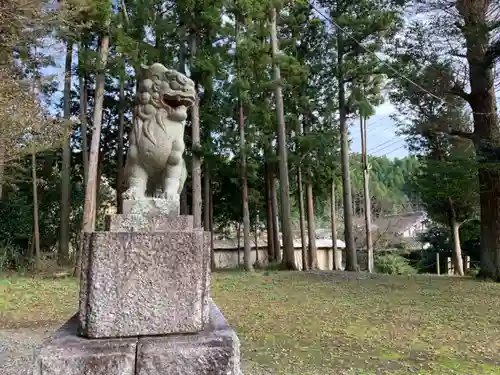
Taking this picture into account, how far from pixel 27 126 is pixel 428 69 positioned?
846 cm

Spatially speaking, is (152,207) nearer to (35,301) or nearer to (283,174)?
(35,301)

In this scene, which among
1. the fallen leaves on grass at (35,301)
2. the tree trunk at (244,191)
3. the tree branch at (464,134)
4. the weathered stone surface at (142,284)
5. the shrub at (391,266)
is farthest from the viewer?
the shrub at (391,266)

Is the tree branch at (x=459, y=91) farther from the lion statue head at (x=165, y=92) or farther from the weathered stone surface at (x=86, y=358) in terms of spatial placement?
the weathered stone surface at (x=86, y=358)

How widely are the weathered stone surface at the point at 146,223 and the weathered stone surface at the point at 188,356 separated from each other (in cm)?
51


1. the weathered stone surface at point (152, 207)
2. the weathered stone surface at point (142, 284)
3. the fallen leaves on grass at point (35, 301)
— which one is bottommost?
the fallen leaves on grass at point (35, 301)

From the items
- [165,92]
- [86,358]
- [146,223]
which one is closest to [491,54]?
[165,92]

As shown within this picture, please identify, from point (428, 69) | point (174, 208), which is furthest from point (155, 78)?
point (428, 69)

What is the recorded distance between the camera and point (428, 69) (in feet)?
30.6

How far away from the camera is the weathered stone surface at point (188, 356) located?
168cm

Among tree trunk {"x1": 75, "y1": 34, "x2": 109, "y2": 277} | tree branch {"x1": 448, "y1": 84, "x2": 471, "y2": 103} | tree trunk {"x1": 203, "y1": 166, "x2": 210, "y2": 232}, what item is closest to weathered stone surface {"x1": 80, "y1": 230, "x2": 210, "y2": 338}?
tree trunk {"x1": 75, "y1": 34, "x2": 109, "y2": 277}

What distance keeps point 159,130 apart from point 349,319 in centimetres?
464

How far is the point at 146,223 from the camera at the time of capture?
2.04 metres

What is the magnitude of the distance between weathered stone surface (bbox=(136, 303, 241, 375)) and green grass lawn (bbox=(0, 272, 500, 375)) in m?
2.36

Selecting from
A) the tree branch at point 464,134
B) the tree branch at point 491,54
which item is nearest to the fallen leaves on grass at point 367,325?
the tree branch at point 464,134
